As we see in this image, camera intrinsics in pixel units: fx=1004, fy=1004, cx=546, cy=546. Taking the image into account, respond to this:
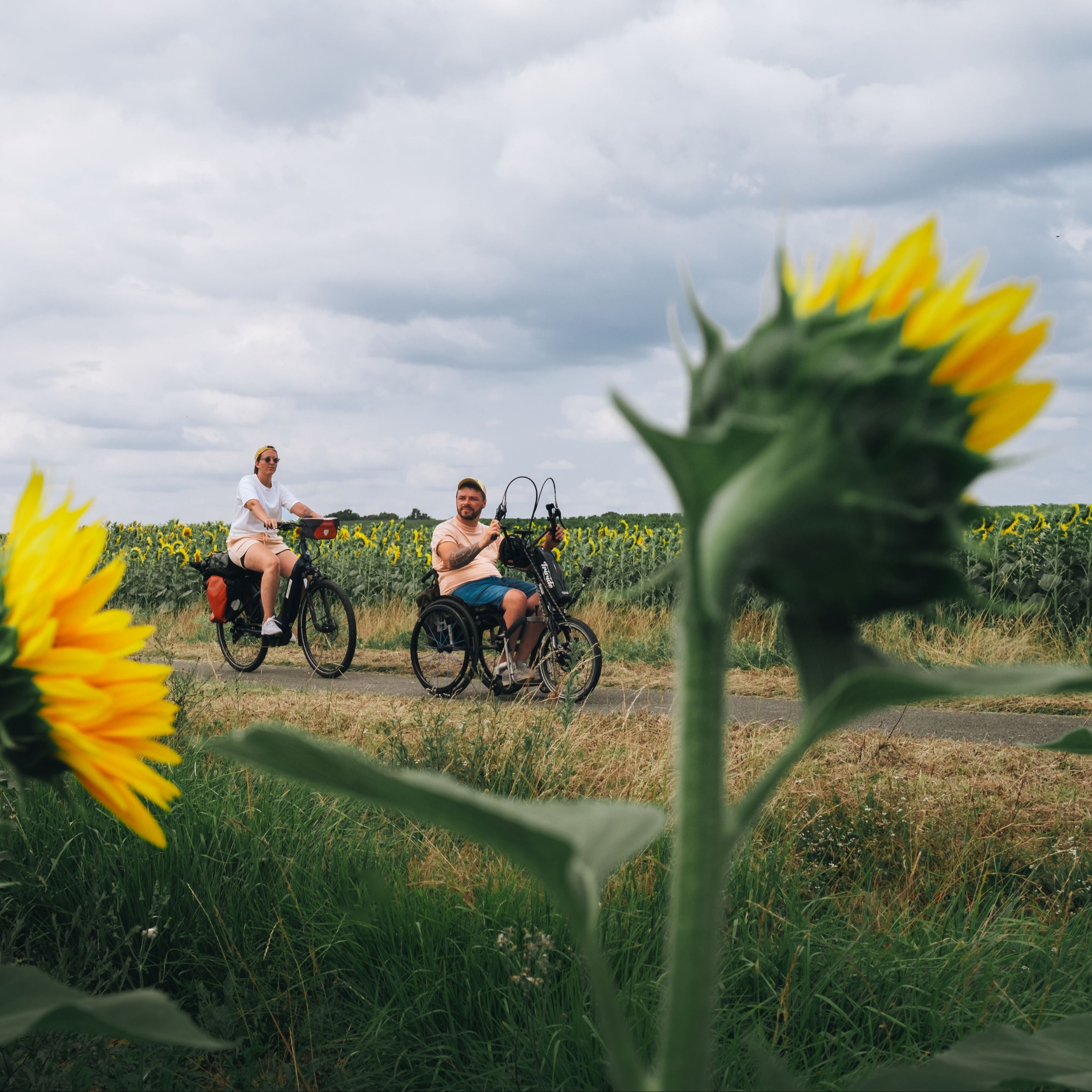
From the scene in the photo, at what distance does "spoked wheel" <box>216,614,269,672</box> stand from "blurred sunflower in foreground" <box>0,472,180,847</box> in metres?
9.48

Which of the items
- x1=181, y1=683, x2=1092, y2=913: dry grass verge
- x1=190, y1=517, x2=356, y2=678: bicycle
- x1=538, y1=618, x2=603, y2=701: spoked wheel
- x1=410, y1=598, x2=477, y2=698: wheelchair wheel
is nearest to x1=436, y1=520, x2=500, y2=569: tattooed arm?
x1=410, y1=598, x2=477, y2=698: wheelchair wheel

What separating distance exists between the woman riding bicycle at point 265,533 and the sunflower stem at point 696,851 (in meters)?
9.32

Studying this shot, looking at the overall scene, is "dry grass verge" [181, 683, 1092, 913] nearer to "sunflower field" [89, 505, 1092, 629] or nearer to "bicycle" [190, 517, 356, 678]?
"sunflower field" [89, 505, 1092, 629]

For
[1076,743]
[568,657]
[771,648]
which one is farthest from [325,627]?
[1076,743]

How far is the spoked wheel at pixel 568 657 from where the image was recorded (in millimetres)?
7121

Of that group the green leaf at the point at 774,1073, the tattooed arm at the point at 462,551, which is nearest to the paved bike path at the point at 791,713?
the tattooed arm at the point at 462,551

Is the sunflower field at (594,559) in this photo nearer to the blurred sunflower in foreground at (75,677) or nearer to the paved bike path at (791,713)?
the paved bike path at (791,713)

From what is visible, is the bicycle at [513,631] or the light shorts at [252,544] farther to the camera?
the light shorts at [252,544]

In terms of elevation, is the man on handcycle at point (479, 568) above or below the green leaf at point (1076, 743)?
above

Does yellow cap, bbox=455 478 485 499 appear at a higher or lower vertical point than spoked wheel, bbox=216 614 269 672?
higher

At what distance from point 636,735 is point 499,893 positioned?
106 inches

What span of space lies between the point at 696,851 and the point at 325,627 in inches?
374

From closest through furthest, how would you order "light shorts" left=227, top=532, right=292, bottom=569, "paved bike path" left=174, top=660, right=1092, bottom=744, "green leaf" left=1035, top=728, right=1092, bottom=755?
"green leaf" left=1035, top=728, right=1092, bottom=755 < "paved bike path" left=174, top=660, right=1092, bottom=744 < "light shorts" left=227, top=532, right=292, bottom=569

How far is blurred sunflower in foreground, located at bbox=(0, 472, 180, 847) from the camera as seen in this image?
592 millimetres
